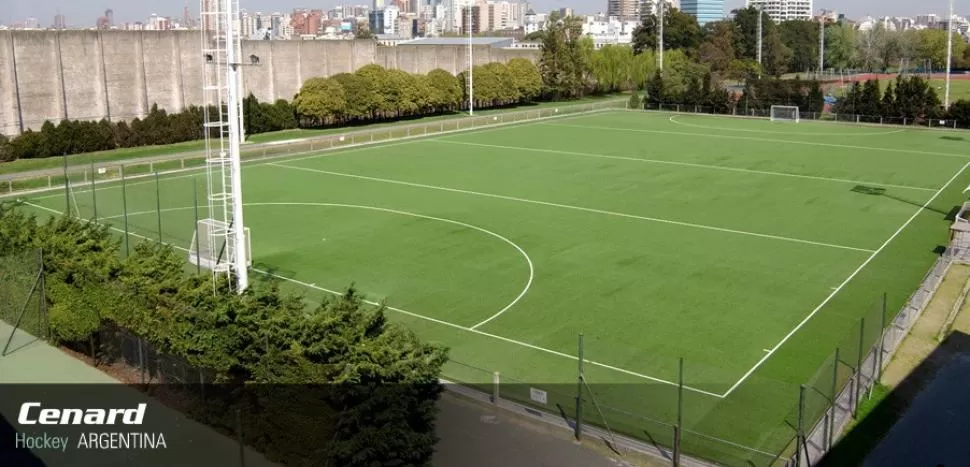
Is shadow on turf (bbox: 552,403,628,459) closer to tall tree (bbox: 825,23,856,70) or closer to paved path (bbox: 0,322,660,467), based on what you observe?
paved path (bbox: 0,322,660,467)

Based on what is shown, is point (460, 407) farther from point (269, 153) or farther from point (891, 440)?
point (269, 153)

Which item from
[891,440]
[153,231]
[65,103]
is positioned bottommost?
[891,440]

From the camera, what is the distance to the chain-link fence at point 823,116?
60625 mm

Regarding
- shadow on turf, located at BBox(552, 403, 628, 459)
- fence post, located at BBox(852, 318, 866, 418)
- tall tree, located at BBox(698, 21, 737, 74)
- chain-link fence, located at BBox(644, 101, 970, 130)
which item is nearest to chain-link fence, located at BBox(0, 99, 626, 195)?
chain-link fence, located at BBox(644, 101, 970, 130)

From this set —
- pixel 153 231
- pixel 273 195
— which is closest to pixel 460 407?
pixel 153 231

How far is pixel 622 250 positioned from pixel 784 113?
4425 cm

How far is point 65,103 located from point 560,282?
120 feet

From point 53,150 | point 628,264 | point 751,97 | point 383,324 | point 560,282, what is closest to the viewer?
point 383,324

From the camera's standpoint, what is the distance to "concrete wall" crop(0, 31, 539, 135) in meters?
47.7

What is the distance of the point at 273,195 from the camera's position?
36.6 metres

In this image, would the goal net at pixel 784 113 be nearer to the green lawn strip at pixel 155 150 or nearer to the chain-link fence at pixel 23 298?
the green lawn strip at pixel 155 150

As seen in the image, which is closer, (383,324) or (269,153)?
(383,324)

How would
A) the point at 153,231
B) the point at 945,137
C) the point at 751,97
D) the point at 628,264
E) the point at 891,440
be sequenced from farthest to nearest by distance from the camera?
the point at 751,97 < the point at 945,137 < the point at 153,231 < the point at 628,264 < the point at 891,440
